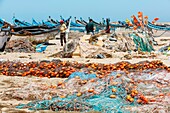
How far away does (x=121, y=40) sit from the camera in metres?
15.6

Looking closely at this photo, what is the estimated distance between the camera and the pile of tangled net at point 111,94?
4512mm

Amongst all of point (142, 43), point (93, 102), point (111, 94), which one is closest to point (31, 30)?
point (142, 43)

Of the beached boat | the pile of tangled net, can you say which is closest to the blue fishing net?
the pile of tangled net

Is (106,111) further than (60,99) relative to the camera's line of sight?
No

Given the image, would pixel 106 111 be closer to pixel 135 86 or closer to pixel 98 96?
pixel 98 96

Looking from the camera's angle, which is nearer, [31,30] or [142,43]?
[142,43]

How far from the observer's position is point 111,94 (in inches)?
196

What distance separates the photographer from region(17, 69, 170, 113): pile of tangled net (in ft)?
14.8

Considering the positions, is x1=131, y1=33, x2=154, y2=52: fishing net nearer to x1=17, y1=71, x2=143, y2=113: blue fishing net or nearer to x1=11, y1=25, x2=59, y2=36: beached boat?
x1=11, y1=25, x2=59, y2=36: beached boat

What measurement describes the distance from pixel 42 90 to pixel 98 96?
1045mm

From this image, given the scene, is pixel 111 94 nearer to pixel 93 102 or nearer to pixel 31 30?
pixel 93 102

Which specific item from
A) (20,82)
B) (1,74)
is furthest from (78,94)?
(1,74)

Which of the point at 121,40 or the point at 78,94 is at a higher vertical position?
the point at 121,40

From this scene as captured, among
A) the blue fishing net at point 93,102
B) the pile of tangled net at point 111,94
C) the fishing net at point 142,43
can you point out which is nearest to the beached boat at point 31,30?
the fishing net at point 142,43
